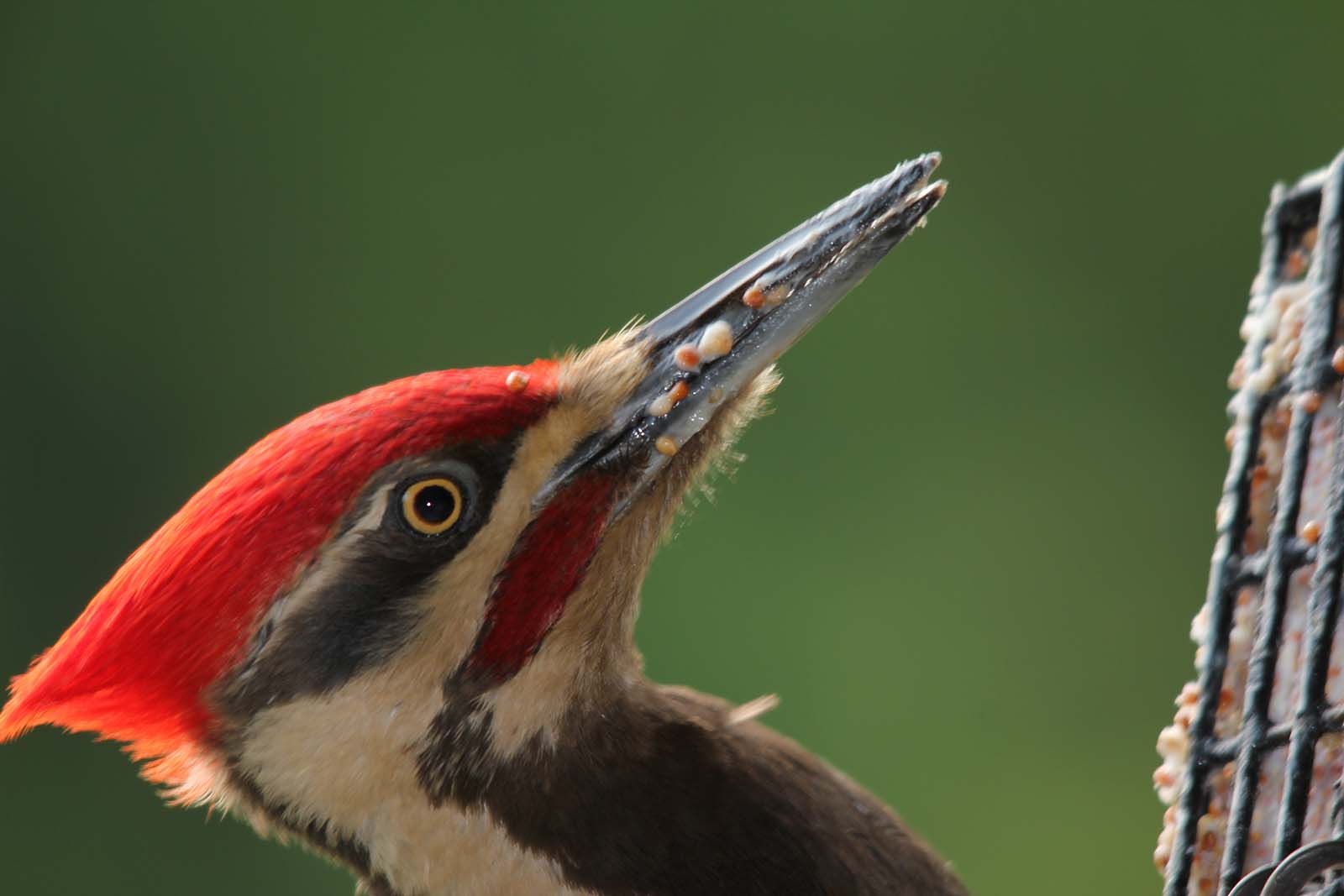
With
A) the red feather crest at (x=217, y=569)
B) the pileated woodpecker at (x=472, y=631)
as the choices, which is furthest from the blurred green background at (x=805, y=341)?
the red feather crest at (x=217, y=569)

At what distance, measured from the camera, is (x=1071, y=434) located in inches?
105

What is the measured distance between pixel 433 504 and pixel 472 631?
0.09m

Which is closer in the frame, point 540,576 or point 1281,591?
point 1281,591

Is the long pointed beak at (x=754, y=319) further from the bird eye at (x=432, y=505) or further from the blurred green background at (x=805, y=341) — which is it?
the blurred green background at (x=805, y=341)

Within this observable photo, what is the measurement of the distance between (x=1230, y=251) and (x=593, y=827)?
1990mm

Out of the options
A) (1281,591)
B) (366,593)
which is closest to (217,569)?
(366,593)

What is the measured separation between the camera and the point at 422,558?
1.04m

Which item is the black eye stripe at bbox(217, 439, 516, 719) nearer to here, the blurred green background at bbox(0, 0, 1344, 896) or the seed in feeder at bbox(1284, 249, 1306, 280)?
the seed in feeder at bbox(1284, 249, 1306, 280)

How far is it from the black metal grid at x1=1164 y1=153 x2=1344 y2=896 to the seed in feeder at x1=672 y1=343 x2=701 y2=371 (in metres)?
0.37

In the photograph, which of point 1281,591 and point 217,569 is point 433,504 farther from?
point 1281,591

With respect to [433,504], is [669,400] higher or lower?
higher

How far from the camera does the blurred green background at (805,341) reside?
2.62 m

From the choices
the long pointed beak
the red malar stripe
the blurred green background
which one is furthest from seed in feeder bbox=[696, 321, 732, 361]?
the blurred green background

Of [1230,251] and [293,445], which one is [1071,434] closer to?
[1230,251]
